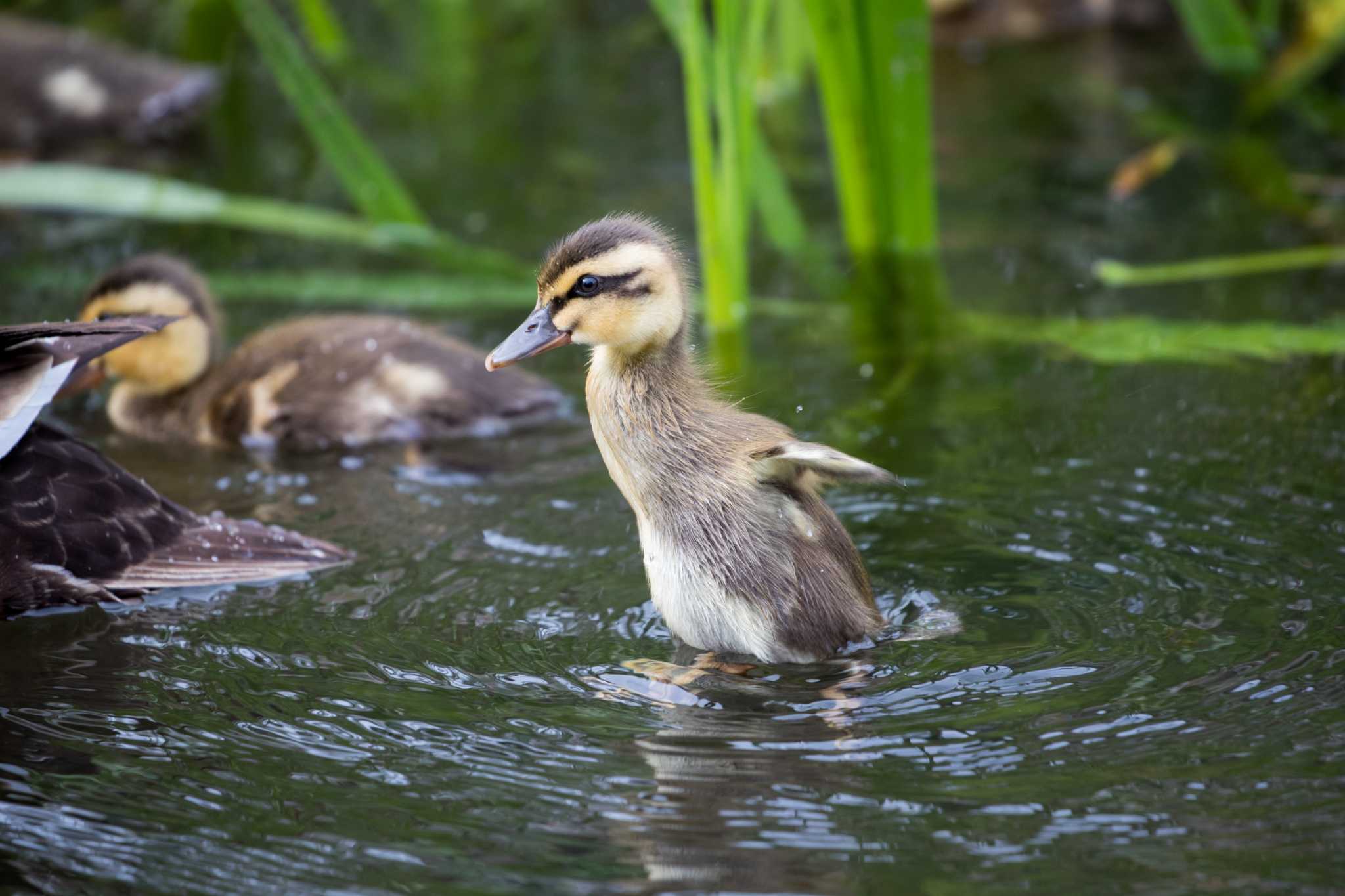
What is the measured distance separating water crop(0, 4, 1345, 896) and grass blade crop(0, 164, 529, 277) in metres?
0.44

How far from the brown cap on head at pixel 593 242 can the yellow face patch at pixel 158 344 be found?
1.82 meters

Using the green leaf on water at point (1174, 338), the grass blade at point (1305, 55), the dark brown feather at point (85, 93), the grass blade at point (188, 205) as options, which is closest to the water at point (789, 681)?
the green leaf on water at point (1174, 338)

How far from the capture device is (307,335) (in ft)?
16.1

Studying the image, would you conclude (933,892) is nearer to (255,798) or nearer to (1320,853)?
(1320,853)

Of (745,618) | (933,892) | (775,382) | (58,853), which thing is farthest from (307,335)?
(933,892)

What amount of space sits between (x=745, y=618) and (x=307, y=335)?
2206 mm

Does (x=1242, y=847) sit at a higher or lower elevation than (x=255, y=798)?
lower

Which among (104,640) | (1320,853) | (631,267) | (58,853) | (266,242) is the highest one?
(266,242)

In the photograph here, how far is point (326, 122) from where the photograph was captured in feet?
17.5

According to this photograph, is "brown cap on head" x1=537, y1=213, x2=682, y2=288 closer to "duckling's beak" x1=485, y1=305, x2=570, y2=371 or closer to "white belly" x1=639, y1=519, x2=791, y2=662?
"duckling's beak" x1=485, y1=305, x2=570, y2=371

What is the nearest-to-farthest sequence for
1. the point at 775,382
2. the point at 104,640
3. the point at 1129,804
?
1. the point at 1129,804
2. the point at 104,640
3. the point at 775,382

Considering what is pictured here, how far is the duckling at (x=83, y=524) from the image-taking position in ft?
11.1

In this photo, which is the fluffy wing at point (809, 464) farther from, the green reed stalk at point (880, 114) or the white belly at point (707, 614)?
the green reed stalk at point (880, 114)

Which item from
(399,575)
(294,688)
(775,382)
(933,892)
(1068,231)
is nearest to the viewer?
(933,892)
